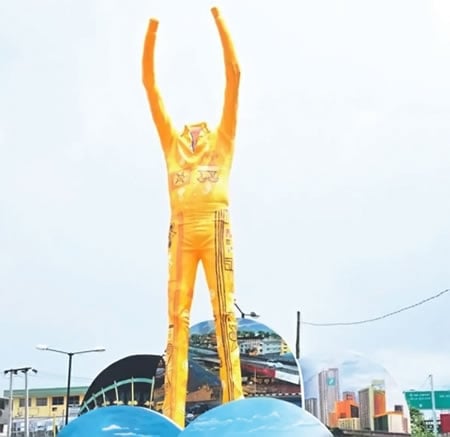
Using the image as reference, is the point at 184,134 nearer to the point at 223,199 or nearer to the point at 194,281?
the point at 223,199

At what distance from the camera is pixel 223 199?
10.7m

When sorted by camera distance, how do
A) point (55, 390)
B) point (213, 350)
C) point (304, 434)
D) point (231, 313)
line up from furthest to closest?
1. point (55, 390)
2. point (213, 350)
3. point (231, 313)
4. point (304, 434)

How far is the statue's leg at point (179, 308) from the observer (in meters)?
10.5

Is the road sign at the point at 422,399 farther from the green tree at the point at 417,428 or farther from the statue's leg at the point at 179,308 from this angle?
the statue's leg at the point at 179,308

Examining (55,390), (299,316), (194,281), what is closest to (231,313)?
(194,281)

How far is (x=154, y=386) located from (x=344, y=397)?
3.03 m

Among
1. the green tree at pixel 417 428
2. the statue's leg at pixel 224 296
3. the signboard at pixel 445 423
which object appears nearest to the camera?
the statue's leg at pixel 224 296

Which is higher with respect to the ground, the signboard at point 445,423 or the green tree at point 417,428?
the signboard at point 445,423

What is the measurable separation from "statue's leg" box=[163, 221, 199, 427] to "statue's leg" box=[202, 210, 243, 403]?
9.6 inches

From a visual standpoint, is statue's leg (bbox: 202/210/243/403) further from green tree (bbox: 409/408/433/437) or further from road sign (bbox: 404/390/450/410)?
road sign (bbox: 404/390/450/410)

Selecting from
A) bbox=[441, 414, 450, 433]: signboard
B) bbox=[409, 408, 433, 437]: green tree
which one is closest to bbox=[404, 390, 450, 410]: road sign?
bbox=[409, 408, 433, 437]: green tree

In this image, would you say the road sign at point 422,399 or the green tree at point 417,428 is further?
the road sign at point 422,399

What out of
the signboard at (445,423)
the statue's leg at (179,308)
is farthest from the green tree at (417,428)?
the statue's leg at (179,308)

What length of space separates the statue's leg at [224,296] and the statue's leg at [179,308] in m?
0.24
